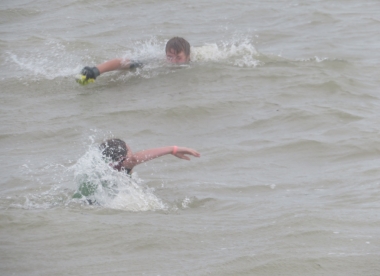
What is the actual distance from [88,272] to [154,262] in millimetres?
469

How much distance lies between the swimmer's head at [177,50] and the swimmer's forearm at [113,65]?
685 mm

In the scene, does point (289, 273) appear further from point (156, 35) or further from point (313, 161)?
point (156, 35)

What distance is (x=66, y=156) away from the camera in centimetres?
923

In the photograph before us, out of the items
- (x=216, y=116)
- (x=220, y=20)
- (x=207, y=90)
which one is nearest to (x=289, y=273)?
(x=216, y=116)

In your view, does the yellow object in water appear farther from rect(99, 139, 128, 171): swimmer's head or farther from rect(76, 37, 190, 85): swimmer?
rect(99, 139, 128, 171): swimmer's head

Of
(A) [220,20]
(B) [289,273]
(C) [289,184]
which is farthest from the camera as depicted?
(A) [220,20]

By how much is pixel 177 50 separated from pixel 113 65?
1.03m

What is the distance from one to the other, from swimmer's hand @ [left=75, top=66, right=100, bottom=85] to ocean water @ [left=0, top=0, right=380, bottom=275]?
8.8 inches

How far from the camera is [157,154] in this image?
7309 millimetres

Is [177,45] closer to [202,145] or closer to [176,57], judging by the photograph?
[176,57]

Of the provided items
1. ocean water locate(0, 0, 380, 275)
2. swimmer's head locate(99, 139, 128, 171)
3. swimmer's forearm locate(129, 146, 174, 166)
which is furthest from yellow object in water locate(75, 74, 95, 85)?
swimmer's forearm locate(129, 146, 174, 166)

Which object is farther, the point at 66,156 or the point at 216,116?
the point at 216,116

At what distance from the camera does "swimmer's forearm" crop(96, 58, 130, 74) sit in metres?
12.2

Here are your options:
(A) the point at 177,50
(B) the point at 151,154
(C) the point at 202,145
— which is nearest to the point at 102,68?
(A) the point at 177,50
